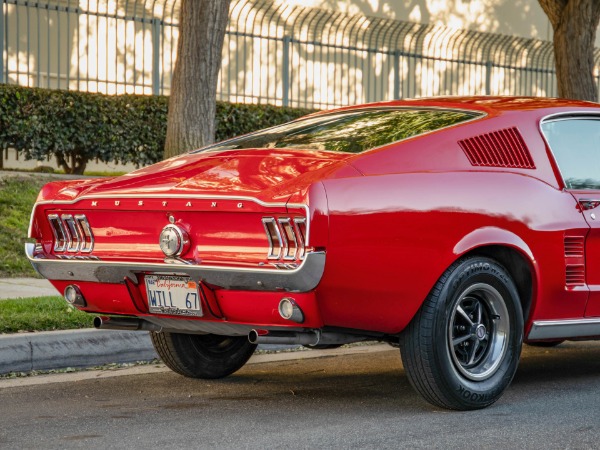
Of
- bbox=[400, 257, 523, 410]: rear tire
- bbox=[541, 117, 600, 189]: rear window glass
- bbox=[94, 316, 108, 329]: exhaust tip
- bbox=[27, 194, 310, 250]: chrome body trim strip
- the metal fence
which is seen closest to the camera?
bbox=[27, 194, 310, 250]: chrome body trim strip

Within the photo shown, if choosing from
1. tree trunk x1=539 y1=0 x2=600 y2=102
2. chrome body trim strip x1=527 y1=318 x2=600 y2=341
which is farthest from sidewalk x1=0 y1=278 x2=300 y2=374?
tree trunk x1=539 y1=0 x2=600 y2=102

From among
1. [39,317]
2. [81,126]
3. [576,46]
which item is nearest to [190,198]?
[39,317]

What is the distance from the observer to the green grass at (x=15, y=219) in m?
10.8

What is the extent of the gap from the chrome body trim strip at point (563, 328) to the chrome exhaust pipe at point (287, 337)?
128cm

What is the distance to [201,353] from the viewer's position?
267 inches

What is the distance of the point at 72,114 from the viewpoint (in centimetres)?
1416

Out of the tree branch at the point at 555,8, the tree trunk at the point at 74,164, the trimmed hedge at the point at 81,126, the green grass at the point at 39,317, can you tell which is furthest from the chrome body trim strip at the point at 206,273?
the tree branch at the point at 555,8

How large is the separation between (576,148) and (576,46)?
9.23 m

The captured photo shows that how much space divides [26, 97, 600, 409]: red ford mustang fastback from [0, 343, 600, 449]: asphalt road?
315 mm

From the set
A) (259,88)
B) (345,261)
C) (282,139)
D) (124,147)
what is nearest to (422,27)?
(259,88)

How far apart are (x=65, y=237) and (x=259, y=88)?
12210 millimetres

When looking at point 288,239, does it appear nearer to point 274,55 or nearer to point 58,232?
point 58,232

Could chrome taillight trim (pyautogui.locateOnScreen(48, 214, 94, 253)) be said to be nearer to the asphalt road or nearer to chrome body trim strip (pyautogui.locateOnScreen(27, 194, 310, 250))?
chrome body trim strip (pyautogui.locateOnScreen(27, 194, 310, 250))

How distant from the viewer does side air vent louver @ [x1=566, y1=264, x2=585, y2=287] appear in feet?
20.4
